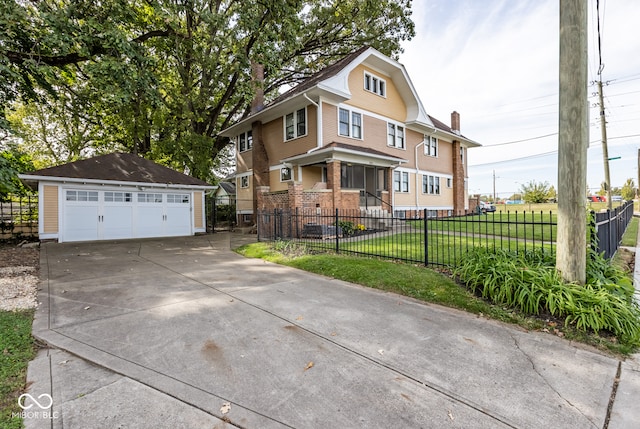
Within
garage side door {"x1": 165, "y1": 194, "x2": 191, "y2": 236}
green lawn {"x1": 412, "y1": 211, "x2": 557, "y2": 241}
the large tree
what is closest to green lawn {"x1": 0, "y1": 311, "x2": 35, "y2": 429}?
green lawn {"x1": 412, "y1": 211, "x2": 557, "y2": 241}

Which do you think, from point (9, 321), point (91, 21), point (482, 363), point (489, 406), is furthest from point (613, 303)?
point (91, 21)

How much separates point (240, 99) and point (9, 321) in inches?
794

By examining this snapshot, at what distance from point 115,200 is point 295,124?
975cm

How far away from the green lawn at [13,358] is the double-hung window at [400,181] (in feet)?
57.3

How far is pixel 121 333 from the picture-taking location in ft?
12.0

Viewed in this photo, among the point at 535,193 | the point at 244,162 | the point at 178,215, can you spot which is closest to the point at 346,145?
the point at 244,162

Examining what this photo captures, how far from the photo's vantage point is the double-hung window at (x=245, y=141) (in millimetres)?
19622

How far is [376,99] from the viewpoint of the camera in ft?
56.9

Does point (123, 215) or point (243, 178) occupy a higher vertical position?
point (243, 178)

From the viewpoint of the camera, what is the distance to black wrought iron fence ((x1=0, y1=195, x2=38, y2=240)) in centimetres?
1404

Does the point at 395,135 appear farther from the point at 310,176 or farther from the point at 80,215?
the point at 80,215

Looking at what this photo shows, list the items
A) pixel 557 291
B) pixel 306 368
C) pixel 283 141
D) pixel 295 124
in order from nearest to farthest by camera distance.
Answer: pixel 306 368 → pixel 557 291 → pixel 295 124 → pixel 283 141

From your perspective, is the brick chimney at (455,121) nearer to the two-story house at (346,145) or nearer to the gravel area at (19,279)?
the two-story house at (346,145)

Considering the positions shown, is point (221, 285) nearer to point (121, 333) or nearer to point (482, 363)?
point (121, 333)
